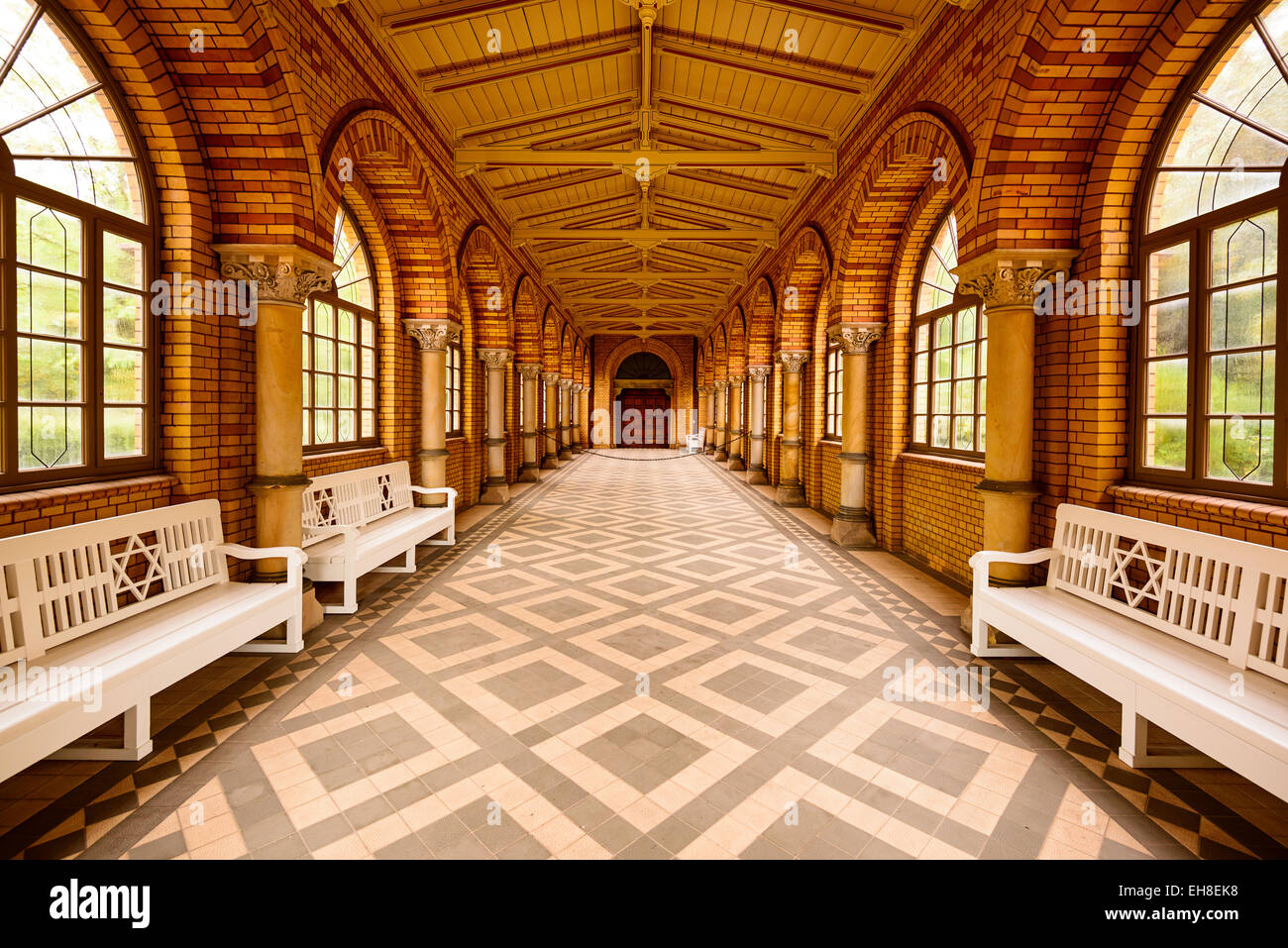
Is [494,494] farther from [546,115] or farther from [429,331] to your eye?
[546,115]

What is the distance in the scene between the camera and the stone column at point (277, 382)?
4043 mm

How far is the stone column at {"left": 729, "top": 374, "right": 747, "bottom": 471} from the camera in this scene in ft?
55.6

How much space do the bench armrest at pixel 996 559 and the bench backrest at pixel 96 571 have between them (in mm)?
4889

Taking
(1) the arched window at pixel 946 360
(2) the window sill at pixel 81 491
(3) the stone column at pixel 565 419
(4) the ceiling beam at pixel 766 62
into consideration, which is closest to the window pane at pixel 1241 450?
(1) the arched window at pixel 946 360

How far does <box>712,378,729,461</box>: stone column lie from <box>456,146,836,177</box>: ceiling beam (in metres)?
11.2

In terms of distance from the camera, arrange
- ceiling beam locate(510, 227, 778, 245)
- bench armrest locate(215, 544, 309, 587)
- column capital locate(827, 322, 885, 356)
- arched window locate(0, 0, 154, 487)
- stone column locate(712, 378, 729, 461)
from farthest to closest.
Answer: stone column locate(712, 378, 729, 461) < ceiling beam locate(510, 227, 778, 245) < column capital locate(827, 322, 885, 356) < bench armrest locate(215, 544, 309, 587) < arched window locate(0, 0, 154, 487)

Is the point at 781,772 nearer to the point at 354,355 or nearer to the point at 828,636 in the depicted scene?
the point at 828,636

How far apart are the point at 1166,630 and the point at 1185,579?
1.26 ft

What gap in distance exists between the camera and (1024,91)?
3738 mm

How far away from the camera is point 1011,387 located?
4.09 meters

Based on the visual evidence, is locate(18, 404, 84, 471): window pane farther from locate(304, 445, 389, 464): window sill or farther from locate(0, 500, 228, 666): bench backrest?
locate(304, 445, 389, 464): window sill

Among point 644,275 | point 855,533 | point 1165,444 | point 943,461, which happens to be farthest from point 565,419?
point 1165,444

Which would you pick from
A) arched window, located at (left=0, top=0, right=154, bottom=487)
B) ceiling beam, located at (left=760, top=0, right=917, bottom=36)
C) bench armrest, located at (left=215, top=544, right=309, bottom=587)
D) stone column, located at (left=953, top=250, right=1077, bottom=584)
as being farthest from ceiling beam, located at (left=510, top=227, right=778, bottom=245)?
bench armrest, located at (left=215, top=544, right=309, bottom=587)

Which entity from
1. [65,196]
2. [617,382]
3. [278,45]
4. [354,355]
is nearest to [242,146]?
[278,45]
